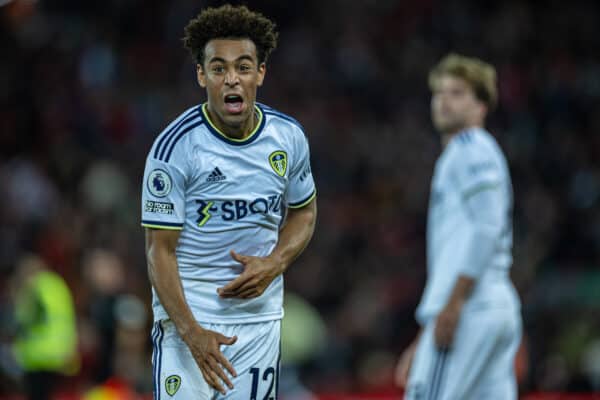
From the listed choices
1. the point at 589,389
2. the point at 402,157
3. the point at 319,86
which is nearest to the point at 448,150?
the point at 589,389

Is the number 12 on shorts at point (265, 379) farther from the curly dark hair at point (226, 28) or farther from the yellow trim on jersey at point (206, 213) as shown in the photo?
the curly dark hair at point (226, 28)

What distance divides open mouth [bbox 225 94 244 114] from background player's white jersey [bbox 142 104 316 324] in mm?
131

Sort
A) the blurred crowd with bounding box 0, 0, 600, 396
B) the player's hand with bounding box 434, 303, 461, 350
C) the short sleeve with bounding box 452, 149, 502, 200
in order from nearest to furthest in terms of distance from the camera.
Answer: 1. the player's hand with bounding box 434, 303, 461, 350
2. the short sleeve with bounding box 452, 149, 502, 200
3. the blurred crowd with bounding box 0, 0, 600, 396

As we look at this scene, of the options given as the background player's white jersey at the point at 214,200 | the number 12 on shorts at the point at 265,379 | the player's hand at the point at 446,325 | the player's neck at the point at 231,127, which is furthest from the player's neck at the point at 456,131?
the number 12 on shorts at the point at 265,379

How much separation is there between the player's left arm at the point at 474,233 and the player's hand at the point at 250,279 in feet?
3.78

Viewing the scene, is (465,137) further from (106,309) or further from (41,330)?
(41,330)

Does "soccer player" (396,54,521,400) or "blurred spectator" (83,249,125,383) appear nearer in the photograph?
"soccer player" (396,54,521,400)

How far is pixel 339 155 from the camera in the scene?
46.3 feet

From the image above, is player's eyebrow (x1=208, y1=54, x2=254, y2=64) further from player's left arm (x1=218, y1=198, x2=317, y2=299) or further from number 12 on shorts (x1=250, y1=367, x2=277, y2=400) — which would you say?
number 12 on shorts (x1=250, y1=367, x2=277, y2=400)

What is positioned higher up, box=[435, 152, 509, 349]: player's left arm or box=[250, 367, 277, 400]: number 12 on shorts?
box=[435, 152, 509, 349]: player's left arm

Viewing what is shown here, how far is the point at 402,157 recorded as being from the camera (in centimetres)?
1430

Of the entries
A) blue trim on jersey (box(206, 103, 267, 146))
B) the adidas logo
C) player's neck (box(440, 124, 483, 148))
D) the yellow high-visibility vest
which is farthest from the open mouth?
the yellow high-visibility vest

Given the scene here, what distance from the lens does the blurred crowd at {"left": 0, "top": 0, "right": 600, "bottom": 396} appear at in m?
11.9

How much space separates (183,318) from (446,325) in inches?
59.0
